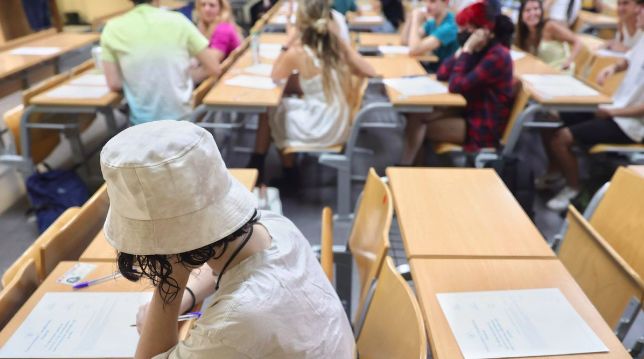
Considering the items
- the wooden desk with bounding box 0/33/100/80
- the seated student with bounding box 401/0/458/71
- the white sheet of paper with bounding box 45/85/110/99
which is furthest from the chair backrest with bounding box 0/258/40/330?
the seated student with bounding box 401/0/458/71

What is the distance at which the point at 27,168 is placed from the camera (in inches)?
102

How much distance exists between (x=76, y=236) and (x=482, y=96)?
218 centimetres

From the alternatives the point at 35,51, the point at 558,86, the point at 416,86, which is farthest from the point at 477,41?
the point at 35,51

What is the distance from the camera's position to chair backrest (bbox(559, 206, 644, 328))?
131 cm

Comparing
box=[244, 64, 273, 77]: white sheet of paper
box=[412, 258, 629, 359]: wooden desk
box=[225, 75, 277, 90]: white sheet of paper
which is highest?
box=[225, 75, 277, 90]: white sheet of paper

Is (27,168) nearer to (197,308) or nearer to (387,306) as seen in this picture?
(197,308)

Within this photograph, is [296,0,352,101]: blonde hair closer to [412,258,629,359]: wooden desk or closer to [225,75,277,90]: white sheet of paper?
[225,75,277,90]: white sheet of paper

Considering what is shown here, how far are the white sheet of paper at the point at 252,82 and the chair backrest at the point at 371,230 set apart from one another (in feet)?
4.16

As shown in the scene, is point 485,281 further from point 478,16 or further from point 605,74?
point 605,74

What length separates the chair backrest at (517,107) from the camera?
256cm

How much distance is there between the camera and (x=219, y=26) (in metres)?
3.55

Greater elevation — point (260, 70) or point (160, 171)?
point (160, 171)

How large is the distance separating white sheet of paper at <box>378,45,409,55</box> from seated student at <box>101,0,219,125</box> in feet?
5.01

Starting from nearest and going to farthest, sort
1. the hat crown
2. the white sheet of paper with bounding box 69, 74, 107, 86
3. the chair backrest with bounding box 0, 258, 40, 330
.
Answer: the hat crown < the chair backrest with bounding box 0, 258, 40, 330 < the white sheet of paper with bounding box 69, 74, 107, 86
